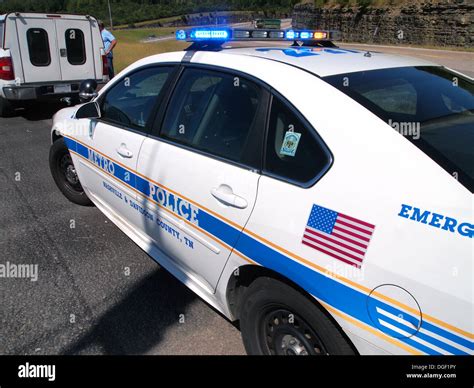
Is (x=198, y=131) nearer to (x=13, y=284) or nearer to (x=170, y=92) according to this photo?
(x=170, y=92)

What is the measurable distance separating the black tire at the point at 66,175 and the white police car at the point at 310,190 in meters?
1.45

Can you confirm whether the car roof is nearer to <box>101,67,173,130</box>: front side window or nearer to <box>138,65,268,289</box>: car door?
<box>138,65,268,289</box>: car door

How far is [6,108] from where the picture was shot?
8477 millimetres

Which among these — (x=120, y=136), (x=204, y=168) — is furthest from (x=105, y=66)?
(x=204, y=168)

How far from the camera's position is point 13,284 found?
304 cm

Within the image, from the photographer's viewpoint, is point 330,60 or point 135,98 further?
point 135,98

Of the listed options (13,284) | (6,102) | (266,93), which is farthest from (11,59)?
(266,93)

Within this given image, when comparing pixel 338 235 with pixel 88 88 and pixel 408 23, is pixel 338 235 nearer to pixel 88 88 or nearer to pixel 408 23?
pixel 88 88

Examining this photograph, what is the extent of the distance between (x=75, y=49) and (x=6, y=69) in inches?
57.5

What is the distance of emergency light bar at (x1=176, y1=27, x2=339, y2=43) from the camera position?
2.66 m

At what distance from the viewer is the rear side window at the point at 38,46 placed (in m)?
7.97

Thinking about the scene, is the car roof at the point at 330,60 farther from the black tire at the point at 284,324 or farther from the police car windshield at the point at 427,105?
the black tire at the point at 284,324

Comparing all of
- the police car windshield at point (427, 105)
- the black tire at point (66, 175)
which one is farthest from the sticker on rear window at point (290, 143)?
the black tire at point (66, 175)
